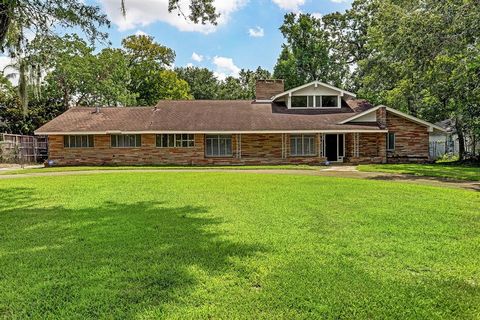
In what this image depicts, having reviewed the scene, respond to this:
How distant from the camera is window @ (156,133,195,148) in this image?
79.8 feet

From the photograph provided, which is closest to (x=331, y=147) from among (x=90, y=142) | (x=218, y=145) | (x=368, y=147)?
(x=368, y=147)

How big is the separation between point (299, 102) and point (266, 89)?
9.90 feet

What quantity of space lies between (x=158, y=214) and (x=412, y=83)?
1921cm

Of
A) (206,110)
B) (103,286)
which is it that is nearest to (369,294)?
(103,286)

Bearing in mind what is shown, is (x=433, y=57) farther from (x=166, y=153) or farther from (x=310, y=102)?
(x=166, y=153)

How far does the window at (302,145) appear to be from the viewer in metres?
24.9

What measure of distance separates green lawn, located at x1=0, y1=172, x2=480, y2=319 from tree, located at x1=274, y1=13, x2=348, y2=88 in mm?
31941

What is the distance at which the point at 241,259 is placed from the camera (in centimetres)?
470

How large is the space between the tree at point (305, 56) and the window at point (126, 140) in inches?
791

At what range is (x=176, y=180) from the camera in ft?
45.6

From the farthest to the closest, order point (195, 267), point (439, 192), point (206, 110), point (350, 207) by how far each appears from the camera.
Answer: point (206, 110) → point (439, 192) → point (350, 207) → point (195, 267)

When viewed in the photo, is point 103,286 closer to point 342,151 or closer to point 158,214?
point 158,214

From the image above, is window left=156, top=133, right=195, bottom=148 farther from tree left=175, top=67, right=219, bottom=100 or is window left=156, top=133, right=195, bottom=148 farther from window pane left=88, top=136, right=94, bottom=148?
tree left=175, top=67, right=219, bottom=100

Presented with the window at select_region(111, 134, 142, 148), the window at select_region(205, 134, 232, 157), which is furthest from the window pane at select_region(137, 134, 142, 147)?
the window at select_region(205, 134, 232, 157)
